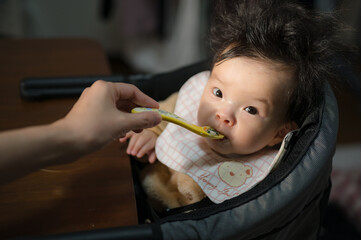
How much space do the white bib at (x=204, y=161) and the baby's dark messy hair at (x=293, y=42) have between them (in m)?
0.14

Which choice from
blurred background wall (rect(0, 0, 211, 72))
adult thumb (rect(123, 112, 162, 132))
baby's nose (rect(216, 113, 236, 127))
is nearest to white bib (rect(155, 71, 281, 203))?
baby's nose (rect(216, 113, 236, 127))

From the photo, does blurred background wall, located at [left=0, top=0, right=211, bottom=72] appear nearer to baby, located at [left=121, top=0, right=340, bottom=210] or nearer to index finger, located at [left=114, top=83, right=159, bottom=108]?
baby, located at [left=121, top=0, right=340, bottom=210]

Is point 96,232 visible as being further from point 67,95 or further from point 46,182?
point 67,95

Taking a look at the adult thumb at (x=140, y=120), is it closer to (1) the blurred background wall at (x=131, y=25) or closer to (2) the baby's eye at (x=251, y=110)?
(2) the baby's eye at (x=251, y=110)

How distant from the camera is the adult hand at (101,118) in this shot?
55 centimetres

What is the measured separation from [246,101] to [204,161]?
18cm

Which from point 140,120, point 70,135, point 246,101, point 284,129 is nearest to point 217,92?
point 246,101

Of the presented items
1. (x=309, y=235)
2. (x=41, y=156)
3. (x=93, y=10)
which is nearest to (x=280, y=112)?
(x=309, y=235)

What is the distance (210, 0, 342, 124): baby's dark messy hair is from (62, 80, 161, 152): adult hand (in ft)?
1.07

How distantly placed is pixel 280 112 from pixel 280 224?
291mm

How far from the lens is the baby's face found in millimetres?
838

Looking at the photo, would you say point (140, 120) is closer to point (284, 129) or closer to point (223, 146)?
point (223, 146)

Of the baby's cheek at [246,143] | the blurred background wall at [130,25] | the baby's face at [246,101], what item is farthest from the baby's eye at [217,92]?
the blurred background wall at [130,25]

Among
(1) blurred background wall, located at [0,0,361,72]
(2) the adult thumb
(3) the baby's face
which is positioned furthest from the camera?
(1) blurred background wall, located at [0,0,361,72]
